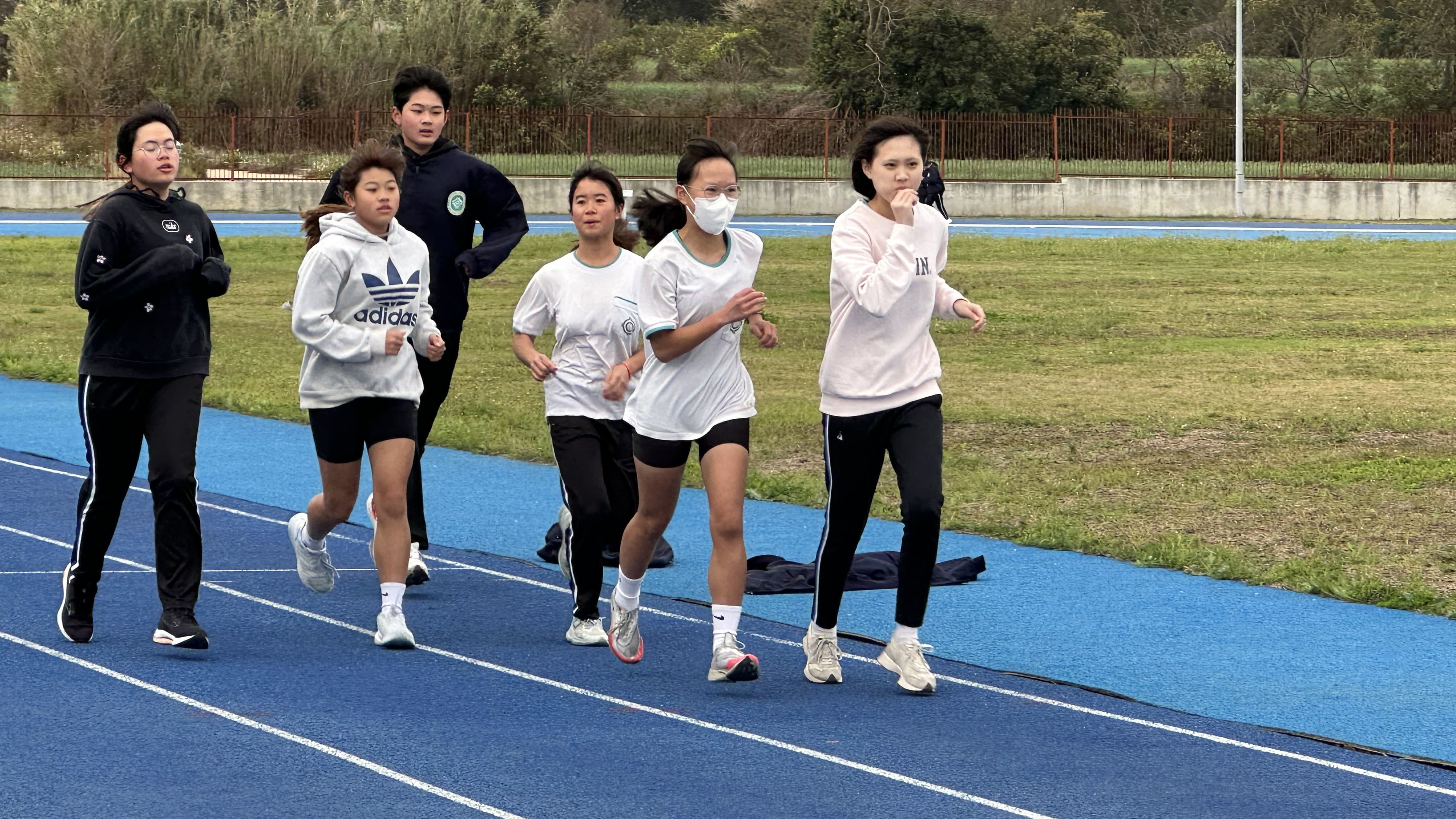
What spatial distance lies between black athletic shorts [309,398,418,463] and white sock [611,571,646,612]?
1026 mm

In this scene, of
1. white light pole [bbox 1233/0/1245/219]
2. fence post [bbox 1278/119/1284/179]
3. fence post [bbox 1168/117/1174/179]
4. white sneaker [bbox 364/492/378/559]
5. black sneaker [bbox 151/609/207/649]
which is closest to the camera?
black sneaker [bbox 151/609/207/649]

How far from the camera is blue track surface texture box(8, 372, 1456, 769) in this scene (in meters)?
6.54

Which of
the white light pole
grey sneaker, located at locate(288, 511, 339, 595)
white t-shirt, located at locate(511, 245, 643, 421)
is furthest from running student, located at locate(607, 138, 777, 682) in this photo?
the white light pole

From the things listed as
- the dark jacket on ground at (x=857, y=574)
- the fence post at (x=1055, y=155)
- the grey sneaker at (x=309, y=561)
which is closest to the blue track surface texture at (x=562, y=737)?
the grey sneaker at (x=309, y=561)

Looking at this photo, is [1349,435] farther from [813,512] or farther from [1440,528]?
[813,512]

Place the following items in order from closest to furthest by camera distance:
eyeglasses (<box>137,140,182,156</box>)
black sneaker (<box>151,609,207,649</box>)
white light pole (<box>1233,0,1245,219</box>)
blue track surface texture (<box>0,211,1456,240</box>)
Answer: eyeglasses (<box>137,140,182,156</box>) < black sneaker (<box>151,609,207,649</box>) < blue track surface texture (<box>0,211,1456,240</box>) < white light pole (<box>1233,0,1245,219</box>)

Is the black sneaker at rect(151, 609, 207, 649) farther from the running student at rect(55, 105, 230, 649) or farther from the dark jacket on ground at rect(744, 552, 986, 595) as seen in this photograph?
the dark jacket on ground at rect(744, 552, 986, 595)

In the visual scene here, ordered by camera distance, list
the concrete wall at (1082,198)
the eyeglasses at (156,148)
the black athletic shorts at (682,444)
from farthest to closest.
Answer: the concrete wall at (1082,198) → the eyeglasses at (156,148) → the black athletic shorts at (682,444)

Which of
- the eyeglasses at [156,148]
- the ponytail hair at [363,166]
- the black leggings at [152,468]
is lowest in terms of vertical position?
the black leggings at [152,468]

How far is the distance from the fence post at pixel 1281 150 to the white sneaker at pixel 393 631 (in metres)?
36.9

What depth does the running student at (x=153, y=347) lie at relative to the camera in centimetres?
674

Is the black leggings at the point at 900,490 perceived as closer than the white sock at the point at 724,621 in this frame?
Yes

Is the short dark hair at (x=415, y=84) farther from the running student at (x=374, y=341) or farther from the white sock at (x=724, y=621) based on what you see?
the white sock at (x=724, y=621)

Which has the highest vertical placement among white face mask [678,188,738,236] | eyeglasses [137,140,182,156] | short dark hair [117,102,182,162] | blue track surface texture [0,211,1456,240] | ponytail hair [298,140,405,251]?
short dark hair [117,102,182,162]
